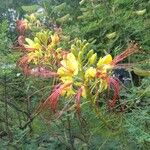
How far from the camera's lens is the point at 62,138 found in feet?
9.23

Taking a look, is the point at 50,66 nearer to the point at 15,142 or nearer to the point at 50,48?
the point at 50,48

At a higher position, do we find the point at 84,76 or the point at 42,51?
the point at 42,51

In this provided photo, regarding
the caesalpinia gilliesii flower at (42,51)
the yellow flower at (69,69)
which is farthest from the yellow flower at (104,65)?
the caesalpinia gilliesii flower at (42,51)

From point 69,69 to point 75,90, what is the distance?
0.31ft

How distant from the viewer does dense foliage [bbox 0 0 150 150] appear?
2.28 m

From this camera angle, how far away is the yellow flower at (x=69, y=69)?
1.91 metres

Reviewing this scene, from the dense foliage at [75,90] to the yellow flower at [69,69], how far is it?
1 cm

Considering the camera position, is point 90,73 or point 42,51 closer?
point 90,73

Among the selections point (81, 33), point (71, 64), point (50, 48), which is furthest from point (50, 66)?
point (81, 33)

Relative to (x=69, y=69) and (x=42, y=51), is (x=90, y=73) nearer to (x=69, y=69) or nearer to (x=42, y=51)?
(x=69, y=69)

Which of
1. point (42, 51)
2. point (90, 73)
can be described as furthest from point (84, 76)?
point (42, 51)

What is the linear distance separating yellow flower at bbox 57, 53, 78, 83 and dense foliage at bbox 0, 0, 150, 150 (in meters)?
0.01

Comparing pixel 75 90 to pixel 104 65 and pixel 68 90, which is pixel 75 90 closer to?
pixel 68 90

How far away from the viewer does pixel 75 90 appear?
6.52 ft
